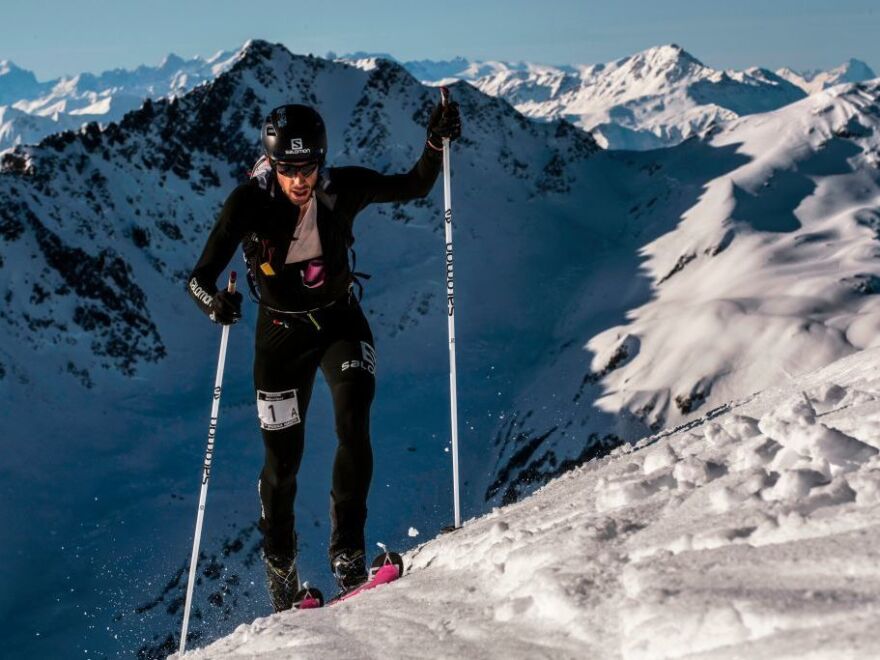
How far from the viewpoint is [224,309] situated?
6668 mm

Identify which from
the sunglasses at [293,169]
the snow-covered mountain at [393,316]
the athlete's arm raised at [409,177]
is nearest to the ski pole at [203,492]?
the sunglasses at [293,169]

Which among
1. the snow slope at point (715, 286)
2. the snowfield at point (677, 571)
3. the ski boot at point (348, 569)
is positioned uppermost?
the snowfield at point (677, 571)

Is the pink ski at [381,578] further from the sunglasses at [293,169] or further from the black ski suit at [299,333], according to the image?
the sunglasses at [293,169]

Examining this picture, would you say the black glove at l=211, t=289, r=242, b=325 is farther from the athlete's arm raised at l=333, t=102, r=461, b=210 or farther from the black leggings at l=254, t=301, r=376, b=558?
the athlete's arm raised at l=333, t=102, r=461, b=210

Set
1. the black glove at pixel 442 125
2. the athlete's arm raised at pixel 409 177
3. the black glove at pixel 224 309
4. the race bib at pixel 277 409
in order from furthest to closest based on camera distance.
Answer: the black glove at pixel 442 125 → the athlete's arm raised at pixel 409 177 → the race bib at pixel 277 409 → the black glove at pixel 224 309

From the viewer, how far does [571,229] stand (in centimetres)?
7800

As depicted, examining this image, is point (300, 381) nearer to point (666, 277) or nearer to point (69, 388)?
point (69, 388)

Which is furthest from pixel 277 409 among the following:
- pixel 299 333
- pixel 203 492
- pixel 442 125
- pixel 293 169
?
pixel 442 125

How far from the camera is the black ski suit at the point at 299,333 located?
6.87m

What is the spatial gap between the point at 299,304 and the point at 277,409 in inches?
37.7

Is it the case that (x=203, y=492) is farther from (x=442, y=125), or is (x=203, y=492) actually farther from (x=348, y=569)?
(x=442, y=125)

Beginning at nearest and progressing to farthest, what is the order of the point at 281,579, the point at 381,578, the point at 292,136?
the point at 381,578 → the point at 292,136 → the point at 281,579

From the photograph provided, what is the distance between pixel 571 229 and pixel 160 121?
38954 millimetres

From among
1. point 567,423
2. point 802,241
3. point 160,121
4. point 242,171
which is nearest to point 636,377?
point 567,423
